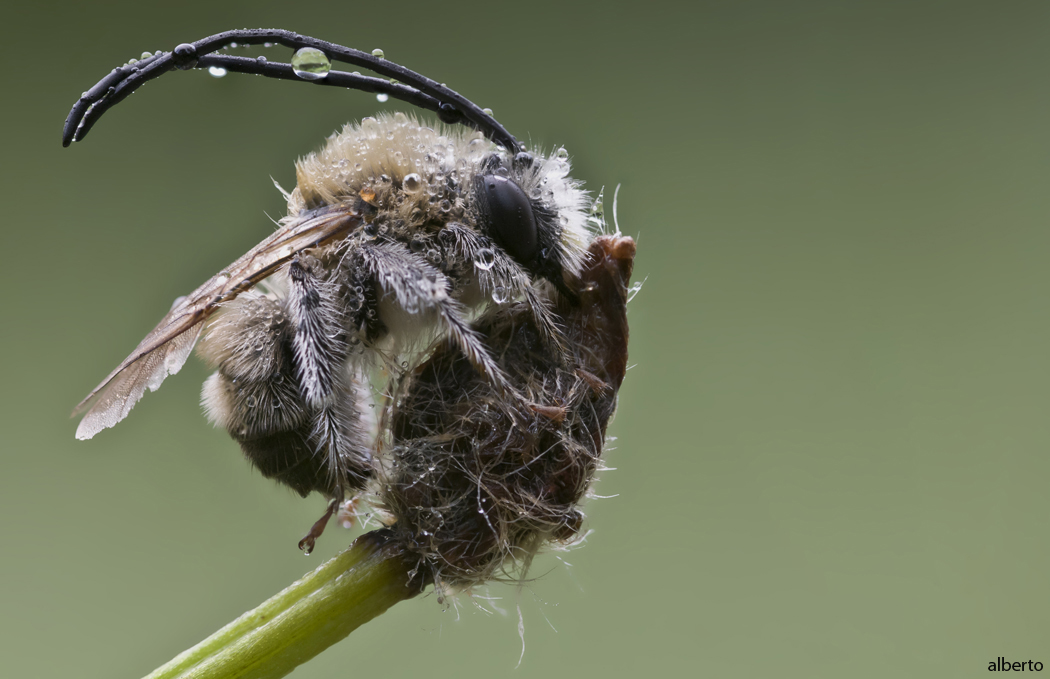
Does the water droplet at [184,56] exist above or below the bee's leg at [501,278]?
above

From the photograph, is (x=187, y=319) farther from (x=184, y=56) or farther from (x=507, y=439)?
(x=507, y=439)

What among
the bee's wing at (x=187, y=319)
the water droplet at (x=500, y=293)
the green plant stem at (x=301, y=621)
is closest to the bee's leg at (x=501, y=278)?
the water droplet at (x=500, y=293)

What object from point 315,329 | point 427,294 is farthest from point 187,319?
point 427,294

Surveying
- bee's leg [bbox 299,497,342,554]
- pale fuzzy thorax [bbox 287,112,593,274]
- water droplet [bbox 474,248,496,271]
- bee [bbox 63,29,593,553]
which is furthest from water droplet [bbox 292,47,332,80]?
bee's leg [bbox 299,497,342,554]

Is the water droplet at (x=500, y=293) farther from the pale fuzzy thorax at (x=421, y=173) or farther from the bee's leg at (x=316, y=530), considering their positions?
the bee's leg at (x=316, y=530)

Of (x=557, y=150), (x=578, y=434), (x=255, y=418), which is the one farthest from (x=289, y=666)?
(x=557, y=150)

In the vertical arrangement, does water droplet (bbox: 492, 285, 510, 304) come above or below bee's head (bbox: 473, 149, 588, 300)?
below

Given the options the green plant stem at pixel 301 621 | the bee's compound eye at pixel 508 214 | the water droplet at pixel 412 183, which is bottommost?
the green plant stem at pixel 301 621

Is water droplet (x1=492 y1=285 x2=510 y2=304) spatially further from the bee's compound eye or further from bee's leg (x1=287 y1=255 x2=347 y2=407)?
bee's leg (x1=287 y1=255 x2=347 y2=407)
